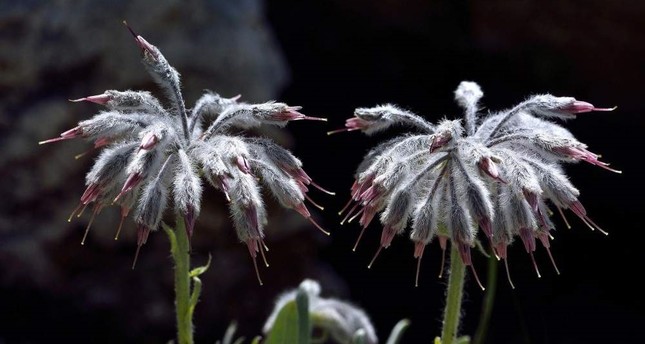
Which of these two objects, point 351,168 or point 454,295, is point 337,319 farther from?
point 351,168

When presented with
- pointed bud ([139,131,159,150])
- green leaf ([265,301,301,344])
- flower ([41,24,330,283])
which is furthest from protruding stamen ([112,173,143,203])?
green leaf ([265,301,301,344])

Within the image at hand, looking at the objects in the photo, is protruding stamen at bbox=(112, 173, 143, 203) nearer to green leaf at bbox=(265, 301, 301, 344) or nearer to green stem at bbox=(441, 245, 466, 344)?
green stem at bbox=(441, 245, 466, 344)

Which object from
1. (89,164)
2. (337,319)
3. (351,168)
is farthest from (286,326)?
(351,168)

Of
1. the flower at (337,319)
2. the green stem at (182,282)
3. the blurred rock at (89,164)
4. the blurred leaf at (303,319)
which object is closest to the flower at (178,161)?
Result: the green stem at (182,282)

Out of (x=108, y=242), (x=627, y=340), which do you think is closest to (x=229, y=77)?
(x=108, y=242)

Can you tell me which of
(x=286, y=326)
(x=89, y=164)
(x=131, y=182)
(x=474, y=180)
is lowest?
(x=131, y=182)

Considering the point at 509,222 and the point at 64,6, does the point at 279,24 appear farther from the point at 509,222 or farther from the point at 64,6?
the point at 509,222
